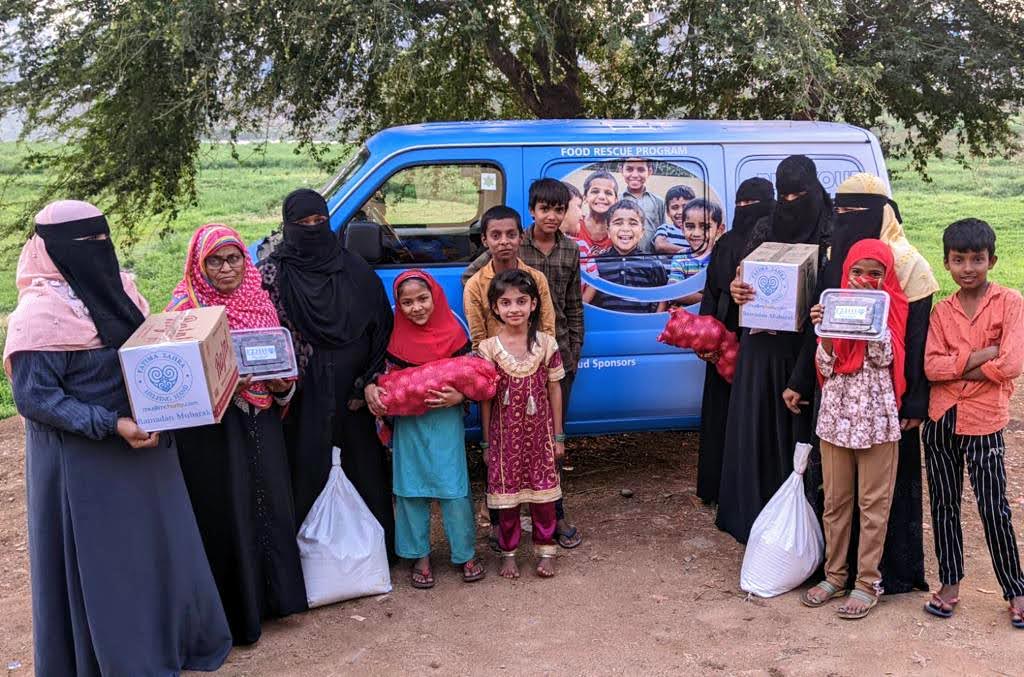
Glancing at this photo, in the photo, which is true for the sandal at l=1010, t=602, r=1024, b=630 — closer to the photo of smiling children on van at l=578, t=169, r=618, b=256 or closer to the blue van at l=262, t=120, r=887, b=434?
the blue van at l=262, t=120, r=887, b=434

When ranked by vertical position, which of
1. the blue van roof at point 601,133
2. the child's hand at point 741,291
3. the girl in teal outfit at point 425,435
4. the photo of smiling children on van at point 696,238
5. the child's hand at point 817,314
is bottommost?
the girl in teal outfit at point 425,435

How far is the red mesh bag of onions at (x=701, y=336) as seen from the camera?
500 cm

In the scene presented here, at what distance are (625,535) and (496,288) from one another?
1731mm

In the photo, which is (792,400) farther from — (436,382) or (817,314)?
(436,382)

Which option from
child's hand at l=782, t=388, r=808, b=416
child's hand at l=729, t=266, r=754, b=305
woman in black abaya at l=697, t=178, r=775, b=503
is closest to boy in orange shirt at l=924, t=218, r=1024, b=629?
child's hand at l=782, t=388, r=808, b=416

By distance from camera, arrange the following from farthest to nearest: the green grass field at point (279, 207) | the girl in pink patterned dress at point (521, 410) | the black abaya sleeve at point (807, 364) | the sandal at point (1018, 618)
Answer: the green grass field at point (279, 207)
the girl in pink patterned dress at point (521, 410)
the black abaya sleeve at point (807, 364)
the sandal at point (1018, 618)

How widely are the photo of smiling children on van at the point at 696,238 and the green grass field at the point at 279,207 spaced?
7040mm

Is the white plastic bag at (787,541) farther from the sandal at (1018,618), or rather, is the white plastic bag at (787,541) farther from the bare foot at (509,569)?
the bare foot at (509,569)

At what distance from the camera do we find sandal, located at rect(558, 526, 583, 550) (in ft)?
17.3

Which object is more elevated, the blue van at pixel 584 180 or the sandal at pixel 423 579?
the blue van at pixel 584 180

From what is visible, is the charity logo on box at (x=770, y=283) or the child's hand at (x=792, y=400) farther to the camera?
the child's hand at (x=792, y=400)

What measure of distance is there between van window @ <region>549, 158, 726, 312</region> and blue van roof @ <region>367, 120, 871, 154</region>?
15 centimetres

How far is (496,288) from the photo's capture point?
4512 mm

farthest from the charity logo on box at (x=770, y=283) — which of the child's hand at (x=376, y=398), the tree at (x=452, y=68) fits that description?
the tree at (x=452, y=68)
